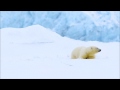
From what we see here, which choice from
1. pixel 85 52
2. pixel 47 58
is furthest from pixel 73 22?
pixel 47 58

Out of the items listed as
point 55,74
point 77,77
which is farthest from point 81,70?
point 55,74

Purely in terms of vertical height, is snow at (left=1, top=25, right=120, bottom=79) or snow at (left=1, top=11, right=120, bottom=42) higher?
snow at (left=1, top=11, right=120, bottom=42)

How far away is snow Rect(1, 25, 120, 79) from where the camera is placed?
277cm

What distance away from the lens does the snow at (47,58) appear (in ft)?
9.07

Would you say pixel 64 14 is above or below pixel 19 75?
above

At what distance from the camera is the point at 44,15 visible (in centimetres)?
286

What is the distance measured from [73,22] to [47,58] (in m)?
0.49

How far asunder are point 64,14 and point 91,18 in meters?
0.31

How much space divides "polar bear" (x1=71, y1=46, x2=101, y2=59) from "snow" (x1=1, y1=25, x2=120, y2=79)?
4 cm

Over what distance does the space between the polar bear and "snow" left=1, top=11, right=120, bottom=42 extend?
0.35ft

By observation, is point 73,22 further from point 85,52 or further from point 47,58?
point 47,58
